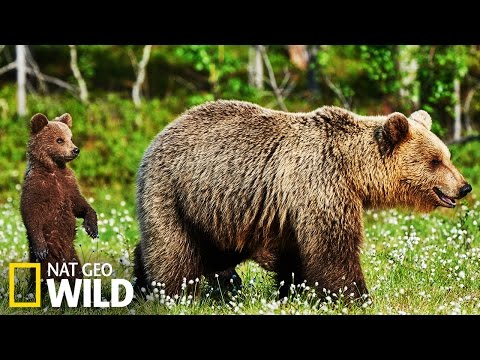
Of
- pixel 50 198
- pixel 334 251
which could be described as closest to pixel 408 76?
pixel 334 251

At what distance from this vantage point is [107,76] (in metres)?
19.5

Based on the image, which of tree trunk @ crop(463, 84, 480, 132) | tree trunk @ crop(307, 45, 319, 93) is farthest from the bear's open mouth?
tree trunk @ crop(307, 45, 319, 93)

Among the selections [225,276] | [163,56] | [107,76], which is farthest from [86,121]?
[225,276]

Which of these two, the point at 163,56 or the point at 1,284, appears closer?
the point at 1,284

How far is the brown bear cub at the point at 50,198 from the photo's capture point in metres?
7.75

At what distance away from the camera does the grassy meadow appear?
772 centimetres

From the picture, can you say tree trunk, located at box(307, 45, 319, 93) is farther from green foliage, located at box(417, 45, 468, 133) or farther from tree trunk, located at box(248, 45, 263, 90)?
green foliage, located at box(417, 45, 468, 133)

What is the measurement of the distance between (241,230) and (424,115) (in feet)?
6.42

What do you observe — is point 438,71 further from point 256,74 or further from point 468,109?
point 256,74

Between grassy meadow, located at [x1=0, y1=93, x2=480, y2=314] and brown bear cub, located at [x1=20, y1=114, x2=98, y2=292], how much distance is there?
0.53 meters

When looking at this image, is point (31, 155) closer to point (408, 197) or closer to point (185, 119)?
point (185, 119)

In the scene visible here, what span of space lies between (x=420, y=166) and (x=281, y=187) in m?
1.21

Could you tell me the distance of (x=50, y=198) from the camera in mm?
7797

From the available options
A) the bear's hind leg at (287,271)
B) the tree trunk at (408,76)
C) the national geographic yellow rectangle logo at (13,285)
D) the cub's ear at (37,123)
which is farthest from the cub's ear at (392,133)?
the tree trunk at (408,76)
